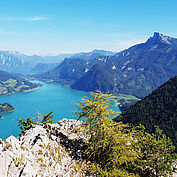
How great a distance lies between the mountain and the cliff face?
268 ft

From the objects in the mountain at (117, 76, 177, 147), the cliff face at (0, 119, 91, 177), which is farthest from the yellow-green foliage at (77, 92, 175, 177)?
the mountain at (117, 76, 177, 147)

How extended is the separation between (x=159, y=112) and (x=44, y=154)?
105 metres

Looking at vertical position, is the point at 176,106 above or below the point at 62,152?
below

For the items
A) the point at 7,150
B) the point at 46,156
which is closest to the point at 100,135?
the point at 46,156

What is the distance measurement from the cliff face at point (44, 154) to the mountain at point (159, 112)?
81568 millimetres

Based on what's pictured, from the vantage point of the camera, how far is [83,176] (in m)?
15.1

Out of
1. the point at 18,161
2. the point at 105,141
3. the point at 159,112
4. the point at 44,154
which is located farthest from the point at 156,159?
the point at 159,112

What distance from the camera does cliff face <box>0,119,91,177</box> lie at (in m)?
11.4

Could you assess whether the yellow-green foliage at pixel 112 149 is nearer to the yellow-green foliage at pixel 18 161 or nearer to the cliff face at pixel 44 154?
the cliff face at pixel 44 154

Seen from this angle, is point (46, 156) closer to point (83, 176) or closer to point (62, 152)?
point (62, 152)

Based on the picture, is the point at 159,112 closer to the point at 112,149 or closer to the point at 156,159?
the point at 156,159

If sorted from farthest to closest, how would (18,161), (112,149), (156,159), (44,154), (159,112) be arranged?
(159,112)
(156,159)
(112,149)
(44,154)
(18,161)

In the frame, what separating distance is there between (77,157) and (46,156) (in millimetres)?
3814

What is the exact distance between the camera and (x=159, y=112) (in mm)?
106188
